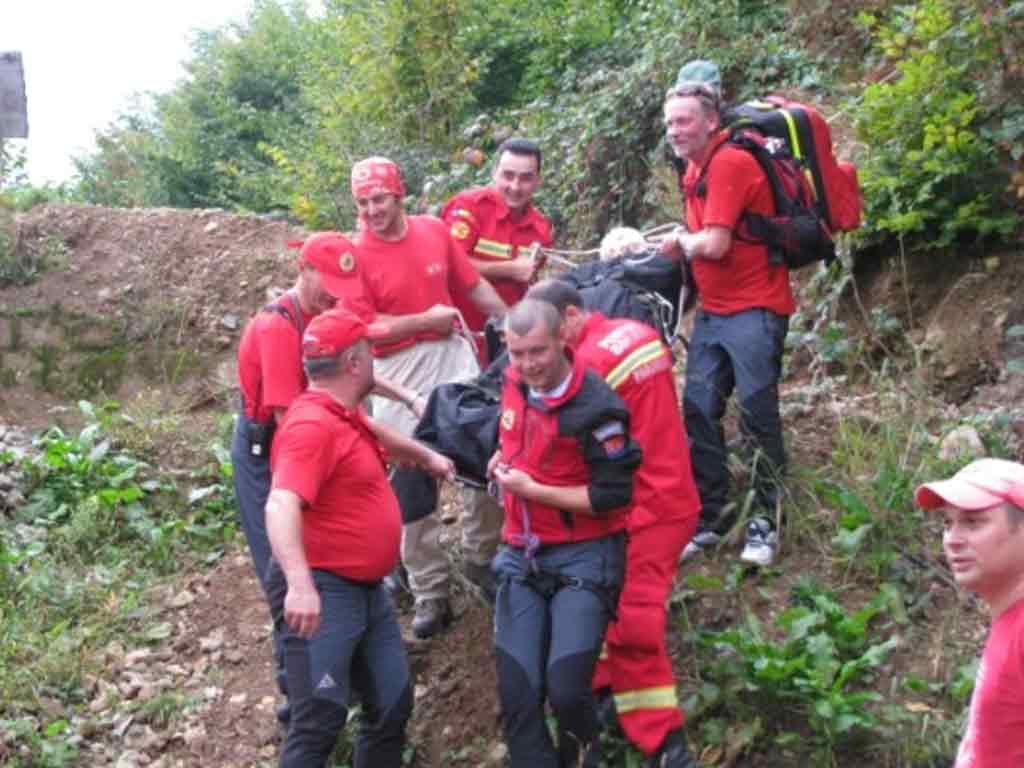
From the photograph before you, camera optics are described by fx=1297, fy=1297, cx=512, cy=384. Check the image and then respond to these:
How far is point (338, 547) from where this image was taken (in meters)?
4.32

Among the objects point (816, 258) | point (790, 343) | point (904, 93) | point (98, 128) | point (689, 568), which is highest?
point (98, 128)

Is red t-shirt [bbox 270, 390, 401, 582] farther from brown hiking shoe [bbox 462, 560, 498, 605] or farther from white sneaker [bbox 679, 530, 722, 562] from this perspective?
white sneaker [bbox 679, 530, 722, 562]

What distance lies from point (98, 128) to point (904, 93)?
16.0 metres

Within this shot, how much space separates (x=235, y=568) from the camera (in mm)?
7254

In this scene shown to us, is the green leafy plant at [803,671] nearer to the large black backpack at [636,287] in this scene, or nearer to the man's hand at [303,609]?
the large black backpack at [636,287]

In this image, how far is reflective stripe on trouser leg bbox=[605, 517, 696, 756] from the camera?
4.43 meters

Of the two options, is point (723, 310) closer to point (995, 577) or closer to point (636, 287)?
point (636, 287)

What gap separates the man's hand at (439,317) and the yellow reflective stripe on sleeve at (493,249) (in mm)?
549

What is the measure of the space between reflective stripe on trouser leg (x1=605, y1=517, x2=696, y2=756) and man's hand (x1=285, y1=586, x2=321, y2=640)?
1.07m

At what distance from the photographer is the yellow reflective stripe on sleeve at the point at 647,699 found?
445cm

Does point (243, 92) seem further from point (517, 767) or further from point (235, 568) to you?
point (517, 767)

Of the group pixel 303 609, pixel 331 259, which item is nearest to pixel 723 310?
pixel 331 259

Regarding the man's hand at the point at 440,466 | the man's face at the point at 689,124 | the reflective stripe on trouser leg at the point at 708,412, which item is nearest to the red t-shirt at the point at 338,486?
the man's hand at the point at 440,466

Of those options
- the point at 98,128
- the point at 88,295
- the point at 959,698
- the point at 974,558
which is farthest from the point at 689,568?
the point at 98,128
